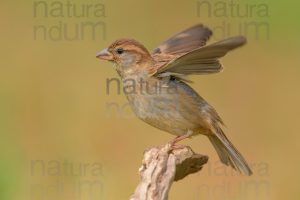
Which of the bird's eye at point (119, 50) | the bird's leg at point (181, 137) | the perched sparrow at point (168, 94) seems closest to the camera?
the bird's leg at point (181, 137)

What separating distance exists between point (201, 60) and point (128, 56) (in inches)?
34.7

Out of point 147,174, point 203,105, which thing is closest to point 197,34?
point 203,105

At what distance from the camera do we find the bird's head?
25.1 feet

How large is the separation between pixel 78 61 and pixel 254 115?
2.18 meters

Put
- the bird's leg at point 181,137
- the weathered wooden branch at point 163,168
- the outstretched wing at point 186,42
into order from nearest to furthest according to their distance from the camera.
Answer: the weathered wooden branch at point 163,168
the bird's leg at point 181,137
the outstretched wing at point 186,42

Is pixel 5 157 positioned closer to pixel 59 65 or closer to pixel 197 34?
pixel 197 34

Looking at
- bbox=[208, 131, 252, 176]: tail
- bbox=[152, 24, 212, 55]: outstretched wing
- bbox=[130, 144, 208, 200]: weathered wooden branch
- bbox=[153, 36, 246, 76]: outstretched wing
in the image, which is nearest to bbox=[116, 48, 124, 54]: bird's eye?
bbox=[153, 36, 246, 76]: outstretched wing

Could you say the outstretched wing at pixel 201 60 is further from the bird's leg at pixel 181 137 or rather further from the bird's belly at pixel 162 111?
the bird's leg at pixel 181 137

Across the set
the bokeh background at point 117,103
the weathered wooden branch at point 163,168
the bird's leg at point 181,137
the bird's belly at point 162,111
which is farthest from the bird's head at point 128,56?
the bokeh background at point 117,103

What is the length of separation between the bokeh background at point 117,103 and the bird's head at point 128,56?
1.32m

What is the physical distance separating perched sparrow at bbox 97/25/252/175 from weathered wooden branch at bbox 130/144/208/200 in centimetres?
55

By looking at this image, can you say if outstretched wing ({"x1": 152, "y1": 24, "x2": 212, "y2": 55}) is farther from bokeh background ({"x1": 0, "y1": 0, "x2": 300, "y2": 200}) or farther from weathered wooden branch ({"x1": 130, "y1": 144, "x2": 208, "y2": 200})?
weathered wooden branch ({"x1": 130, "y1": 144, "x2": 208, "y2": 200})

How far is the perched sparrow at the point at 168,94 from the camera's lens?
23.9 ft

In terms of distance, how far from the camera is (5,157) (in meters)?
9.07
